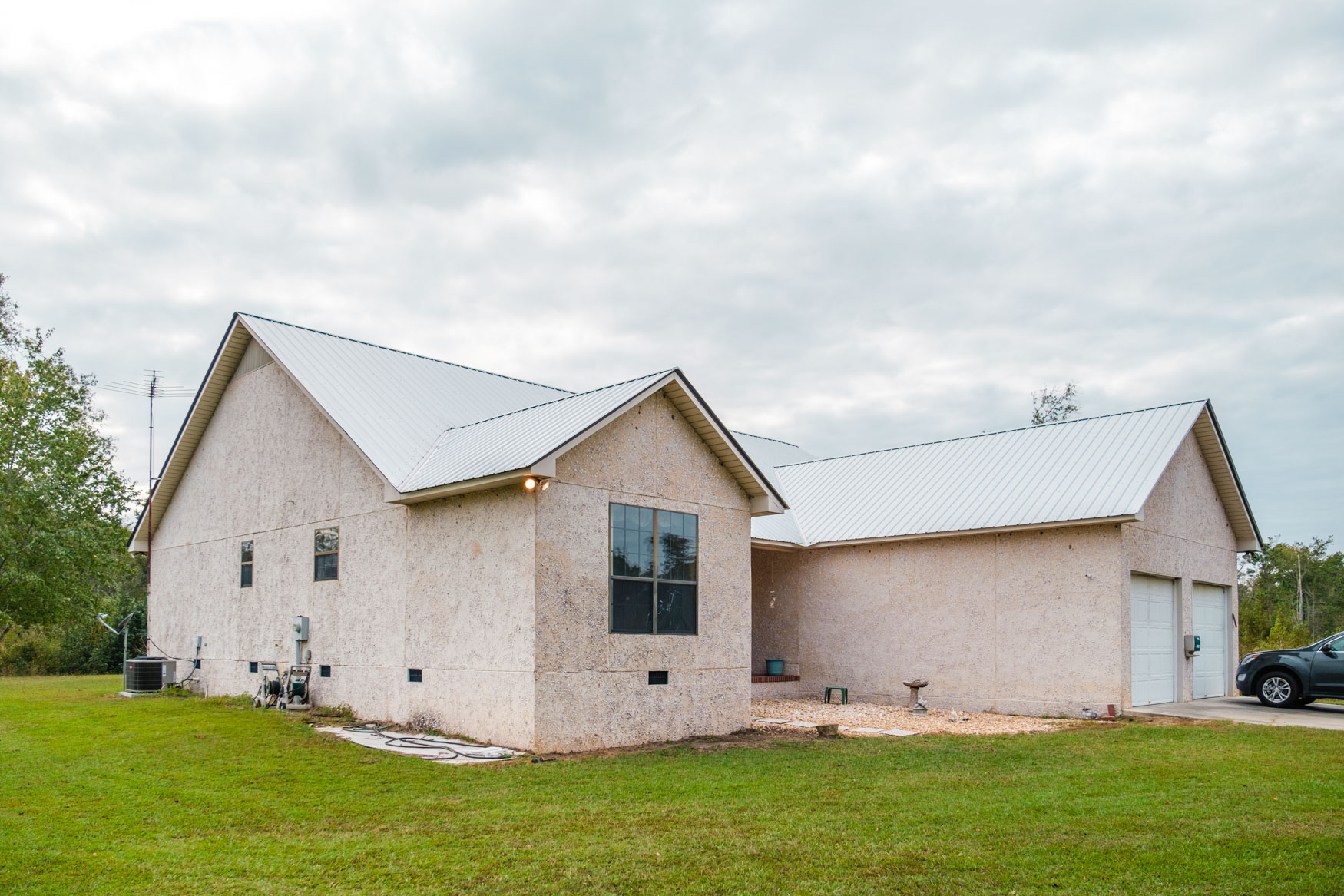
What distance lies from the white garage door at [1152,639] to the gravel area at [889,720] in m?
1.97

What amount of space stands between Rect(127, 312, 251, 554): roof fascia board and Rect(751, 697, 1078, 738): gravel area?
11.7 meters

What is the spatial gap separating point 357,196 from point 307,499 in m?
5.05

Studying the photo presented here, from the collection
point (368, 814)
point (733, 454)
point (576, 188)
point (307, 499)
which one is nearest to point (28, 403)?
point (307, 499)

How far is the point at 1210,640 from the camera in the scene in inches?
779

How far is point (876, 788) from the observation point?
30.1 feet

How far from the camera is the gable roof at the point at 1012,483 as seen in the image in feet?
55.1

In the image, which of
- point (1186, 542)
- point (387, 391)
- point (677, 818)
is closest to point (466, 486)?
point (387, 391)

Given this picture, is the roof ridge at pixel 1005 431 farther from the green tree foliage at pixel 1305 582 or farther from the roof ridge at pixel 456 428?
the green tree foliage at pixel 1305 582

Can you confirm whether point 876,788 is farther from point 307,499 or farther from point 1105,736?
point 307,499

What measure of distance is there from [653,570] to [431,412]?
5.33m

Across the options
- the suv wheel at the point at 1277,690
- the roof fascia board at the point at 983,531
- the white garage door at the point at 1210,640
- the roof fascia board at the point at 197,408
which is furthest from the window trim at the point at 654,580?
the white garage door at the point at 1210,640

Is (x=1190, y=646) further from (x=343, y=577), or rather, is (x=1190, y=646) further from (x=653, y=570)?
(x=343, y=577)

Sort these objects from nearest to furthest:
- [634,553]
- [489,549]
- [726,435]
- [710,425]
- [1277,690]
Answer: [489,549]
[634,553]
[710,425]
[726,435]
[1277,690]

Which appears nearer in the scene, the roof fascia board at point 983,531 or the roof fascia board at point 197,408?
the roof fascia board at point 983,531
